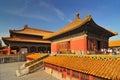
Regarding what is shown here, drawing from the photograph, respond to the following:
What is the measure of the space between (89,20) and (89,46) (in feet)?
11.7

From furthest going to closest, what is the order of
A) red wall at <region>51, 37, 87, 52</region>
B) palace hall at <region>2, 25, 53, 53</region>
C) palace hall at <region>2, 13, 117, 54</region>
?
palace hall at <region>2, 25, 53, 53</region> < red wall at <region>51, 37, 87, 52</region> < palace hall at <region>2, 13, 117, 54</region>

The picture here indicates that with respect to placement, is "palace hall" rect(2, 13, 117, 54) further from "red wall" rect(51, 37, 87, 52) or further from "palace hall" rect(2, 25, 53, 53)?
"palace hall" rect(2, 25, 53, 53)

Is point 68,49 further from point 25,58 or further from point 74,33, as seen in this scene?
point 25,58

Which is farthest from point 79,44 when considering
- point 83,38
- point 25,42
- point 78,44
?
point 25,42

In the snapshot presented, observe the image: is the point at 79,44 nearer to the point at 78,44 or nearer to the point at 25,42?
the point at 78,44

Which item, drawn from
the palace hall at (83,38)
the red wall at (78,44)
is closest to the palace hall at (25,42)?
the palace hall at (83,38)

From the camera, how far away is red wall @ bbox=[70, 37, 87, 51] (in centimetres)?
1532

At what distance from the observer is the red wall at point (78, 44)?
50.3 ft

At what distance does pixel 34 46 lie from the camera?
39.2 m

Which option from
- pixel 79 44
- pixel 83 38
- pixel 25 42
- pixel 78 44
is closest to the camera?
pixel 83 38

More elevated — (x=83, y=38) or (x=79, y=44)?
(x=83, y=38)

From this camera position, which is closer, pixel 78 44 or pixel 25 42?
pixel 78 44

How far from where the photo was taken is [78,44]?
1625 cm

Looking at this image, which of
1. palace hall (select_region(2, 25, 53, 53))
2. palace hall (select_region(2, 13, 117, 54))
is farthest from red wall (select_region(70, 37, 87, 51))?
palace hall (select_region(2, 25, 53, 53))
